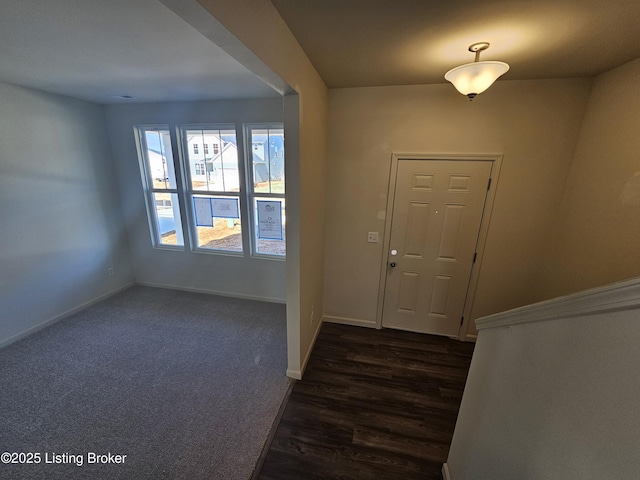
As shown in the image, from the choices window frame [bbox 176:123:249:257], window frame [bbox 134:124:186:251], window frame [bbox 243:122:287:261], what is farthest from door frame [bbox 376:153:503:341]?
window frame [bbox 134:124:186:251]

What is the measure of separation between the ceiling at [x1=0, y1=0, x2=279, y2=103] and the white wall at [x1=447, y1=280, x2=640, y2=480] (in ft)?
7.15

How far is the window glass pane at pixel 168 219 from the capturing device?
362 centimetres

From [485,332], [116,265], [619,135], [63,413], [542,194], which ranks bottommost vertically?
[63,413]

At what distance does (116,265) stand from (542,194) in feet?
17.6

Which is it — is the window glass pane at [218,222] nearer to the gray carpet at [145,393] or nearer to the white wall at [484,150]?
the gray carpet at [145,393]

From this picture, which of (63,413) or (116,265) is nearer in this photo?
(63,413)

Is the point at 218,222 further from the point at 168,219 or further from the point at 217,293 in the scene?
the point at 217,293

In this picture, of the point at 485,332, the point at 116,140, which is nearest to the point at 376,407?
the point at 485,332

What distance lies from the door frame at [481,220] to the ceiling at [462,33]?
69 cm

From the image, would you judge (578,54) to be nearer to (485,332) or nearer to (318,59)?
(318,59)

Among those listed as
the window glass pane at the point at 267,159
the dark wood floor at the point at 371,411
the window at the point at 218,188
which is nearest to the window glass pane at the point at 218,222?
the window at the point at 218,188

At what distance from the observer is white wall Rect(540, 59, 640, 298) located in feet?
5.46

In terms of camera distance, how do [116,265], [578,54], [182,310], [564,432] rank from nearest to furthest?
1. [564,432]
2. [578,54]
3. [182,310]
4. [116,265]

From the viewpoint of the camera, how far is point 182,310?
328cm
